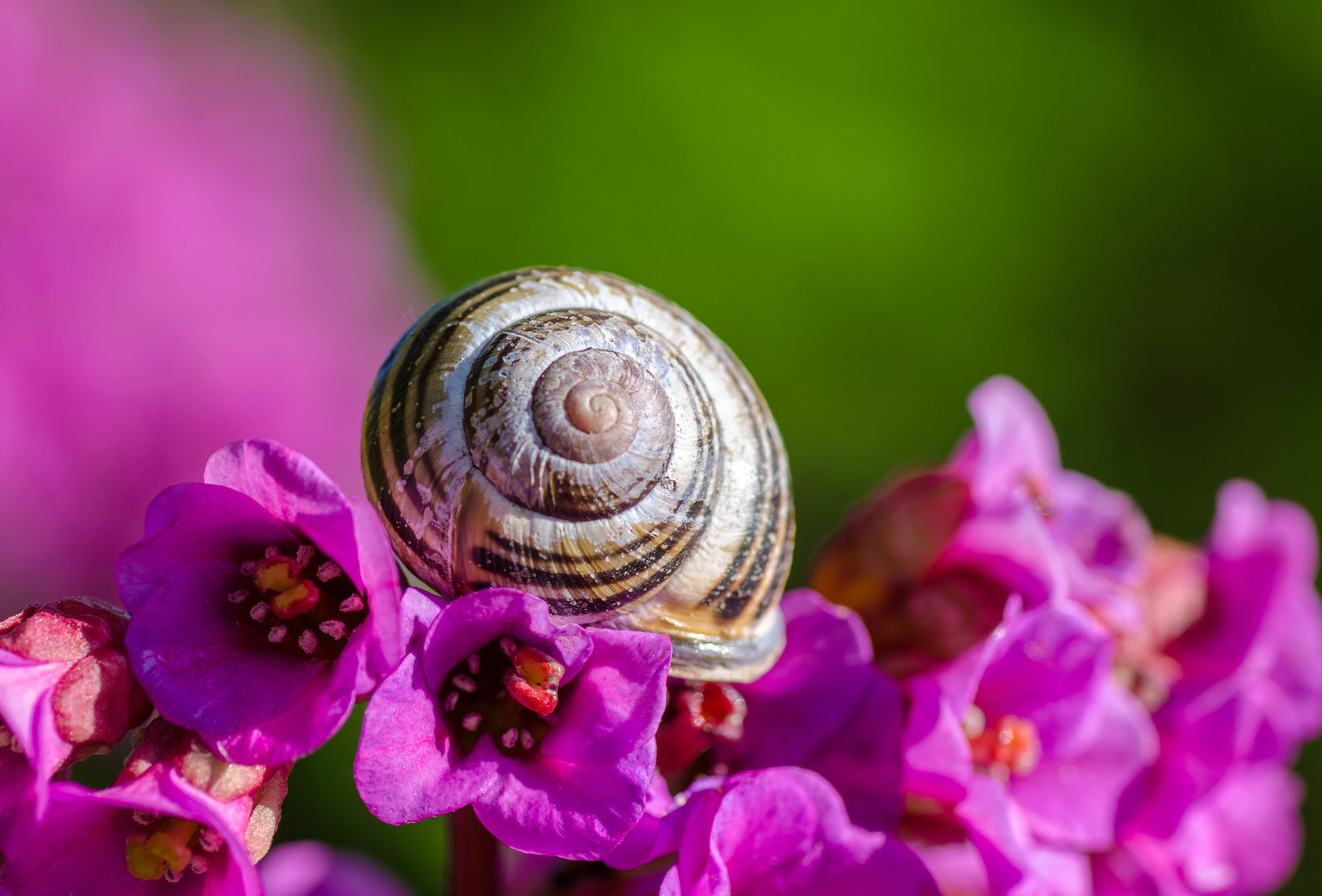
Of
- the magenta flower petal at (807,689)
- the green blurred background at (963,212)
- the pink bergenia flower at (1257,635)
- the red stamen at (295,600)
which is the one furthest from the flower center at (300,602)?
the green blurred background at (963,212)

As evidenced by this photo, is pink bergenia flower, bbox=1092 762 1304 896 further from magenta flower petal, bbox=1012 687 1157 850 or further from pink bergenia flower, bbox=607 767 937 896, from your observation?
pink bergenia flower, bbox=607 767 937 896

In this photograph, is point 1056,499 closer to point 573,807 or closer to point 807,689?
point 807,689

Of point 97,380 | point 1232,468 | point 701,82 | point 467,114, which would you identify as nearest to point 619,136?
point 701,82

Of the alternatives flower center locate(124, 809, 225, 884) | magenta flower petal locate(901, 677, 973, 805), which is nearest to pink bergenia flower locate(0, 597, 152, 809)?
flower center locate(124, 809, 225, 884)

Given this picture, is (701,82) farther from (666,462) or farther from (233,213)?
(666,462)

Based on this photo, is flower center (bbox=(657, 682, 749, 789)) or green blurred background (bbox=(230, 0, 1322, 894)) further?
green blurred background (bbox=(230, 0, 1322, 894))

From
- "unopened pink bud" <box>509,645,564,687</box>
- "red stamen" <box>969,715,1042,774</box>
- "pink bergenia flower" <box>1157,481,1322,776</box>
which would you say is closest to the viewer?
"unopened pink bud" <box>509,645,564,687</box>
